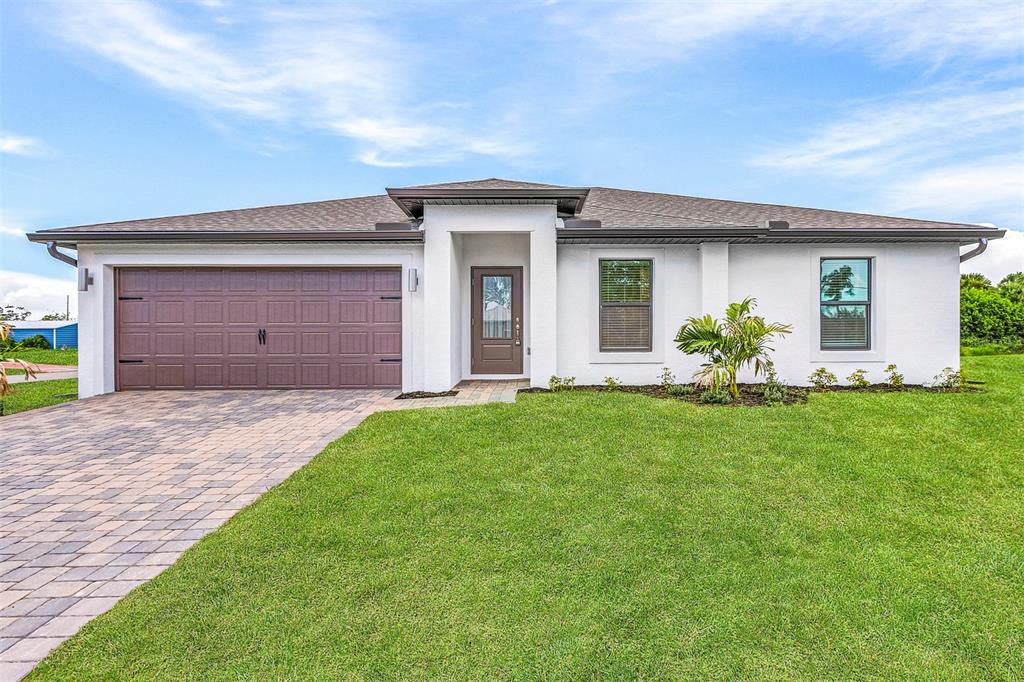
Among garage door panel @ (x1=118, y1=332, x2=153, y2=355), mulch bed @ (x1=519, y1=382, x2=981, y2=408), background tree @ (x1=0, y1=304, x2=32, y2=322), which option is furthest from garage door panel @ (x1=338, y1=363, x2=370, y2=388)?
background tree @ (x1=0, y1=304, x2=32, y2=322)

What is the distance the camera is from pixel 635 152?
1551 centimetres

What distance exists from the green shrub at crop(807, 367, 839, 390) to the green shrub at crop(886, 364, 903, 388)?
0.97 meters

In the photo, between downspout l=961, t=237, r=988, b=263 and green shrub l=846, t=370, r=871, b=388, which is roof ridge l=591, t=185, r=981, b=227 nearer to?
downspout l=961, t=237, r=988, b=263

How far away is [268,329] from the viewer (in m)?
9.40

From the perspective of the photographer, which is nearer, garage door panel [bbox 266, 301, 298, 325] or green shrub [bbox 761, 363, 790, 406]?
green shrub [bbox 761, 363, 790, 406]

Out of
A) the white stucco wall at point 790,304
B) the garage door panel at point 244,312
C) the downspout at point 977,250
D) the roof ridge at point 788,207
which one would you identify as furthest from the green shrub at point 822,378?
the garage door panel at point 244,312

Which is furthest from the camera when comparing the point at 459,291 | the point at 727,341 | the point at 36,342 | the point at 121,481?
the point at 36,342

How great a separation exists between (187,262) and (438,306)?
5.07m

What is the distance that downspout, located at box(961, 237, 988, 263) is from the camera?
8.66 m

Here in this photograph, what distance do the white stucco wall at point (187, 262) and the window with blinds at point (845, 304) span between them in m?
7.77

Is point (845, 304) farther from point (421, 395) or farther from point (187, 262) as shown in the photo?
point (187, 262)

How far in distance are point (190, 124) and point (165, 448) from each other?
11526 millimetres

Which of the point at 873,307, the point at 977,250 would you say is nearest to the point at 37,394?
the point at 873,307

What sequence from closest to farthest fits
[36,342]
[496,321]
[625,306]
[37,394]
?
[625,306], [37,394], [496,321], [36,342]
